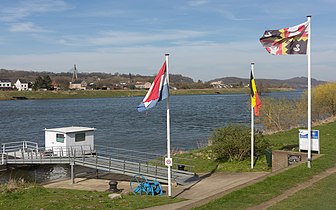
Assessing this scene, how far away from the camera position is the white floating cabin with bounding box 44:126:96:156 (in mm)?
29875

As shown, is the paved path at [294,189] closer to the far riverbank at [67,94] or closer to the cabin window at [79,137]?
the cabin window at [79,137]

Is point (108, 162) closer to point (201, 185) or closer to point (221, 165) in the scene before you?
point (221, 165)

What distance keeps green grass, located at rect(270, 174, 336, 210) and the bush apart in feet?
27.0

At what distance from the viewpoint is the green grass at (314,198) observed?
11846 millimetres

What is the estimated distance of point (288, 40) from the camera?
17500 mm

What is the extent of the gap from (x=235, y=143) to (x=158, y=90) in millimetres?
9559

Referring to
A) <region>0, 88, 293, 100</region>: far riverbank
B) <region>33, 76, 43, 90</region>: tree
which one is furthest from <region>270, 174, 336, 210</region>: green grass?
<region>33, 76, 43, 90</region>: tree

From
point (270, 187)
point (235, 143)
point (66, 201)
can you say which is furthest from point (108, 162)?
point (270, 187)

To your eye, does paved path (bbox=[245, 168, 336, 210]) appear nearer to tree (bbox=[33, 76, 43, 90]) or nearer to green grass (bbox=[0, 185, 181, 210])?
green grass (bbox=[0, 185, 181, 210])

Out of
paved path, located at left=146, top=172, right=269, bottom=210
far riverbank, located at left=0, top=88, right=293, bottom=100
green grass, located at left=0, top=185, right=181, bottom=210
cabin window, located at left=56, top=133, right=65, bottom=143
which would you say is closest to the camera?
green grass, located at left=0, top=185, right=181, bottom=210

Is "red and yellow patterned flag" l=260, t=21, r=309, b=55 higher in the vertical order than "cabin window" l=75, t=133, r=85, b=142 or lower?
higher

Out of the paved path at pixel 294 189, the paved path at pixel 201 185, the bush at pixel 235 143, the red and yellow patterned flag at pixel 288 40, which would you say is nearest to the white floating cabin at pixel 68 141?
the paved path at pixel 201 185

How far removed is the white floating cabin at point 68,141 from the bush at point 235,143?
35.0 feet

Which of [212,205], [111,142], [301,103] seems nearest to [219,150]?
[212,205]
